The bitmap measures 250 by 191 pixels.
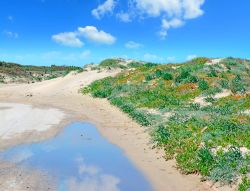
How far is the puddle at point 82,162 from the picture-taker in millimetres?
13227

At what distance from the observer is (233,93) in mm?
30047

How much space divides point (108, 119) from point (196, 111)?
5431mm

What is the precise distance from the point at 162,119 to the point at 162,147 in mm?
5915

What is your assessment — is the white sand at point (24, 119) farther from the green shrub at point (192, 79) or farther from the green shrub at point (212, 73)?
the green shrub at point (212, 73)

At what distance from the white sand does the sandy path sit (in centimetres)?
119

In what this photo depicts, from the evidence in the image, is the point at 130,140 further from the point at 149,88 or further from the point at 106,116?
the point at 149,88

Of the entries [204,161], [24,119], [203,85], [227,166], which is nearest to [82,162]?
[204,161]

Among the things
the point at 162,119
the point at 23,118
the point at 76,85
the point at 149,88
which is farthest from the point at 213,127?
the point at 76,85

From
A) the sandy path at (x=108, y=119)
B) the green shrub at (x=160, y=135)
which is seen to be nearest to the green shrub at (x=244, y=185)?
the sandy path at (x=108, y=119)

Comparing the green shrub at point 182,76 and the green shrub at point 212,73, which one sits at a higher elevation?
the green shrub at point 212,73

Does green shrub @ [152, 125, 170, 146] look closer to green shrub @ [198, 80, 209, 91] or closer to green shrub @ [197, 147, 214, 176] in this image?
green shrub @ [197, 147, 214, 176]

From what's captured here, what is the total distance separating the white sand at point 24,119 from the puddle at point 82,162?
2.31 meters

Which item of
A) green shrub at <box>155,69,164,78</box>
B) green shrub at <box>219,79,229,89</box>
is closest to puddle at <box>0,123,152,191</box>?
green shrub at <box>219,79,229,89</box>

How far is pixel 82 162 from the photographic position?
15695 mm
